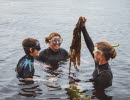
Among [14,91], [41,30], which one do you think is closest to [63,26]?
[41,30]

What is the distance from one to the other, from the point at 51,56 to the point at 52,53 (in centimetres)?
14

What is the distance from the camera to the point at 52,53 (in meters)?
10.7

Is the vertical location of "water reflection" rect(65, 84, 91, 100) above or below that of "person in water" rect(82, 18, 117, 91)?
below

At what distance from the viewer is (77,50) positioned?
8266 millimetres

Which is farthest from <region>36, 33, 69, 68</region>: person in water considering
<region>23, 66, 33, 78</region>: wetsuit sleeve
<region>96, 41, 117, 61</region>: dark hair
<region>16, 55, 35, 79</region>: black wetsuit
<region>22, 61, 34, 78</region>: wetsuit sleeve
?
<region>96, 41, 117, 61</region>: dark hair

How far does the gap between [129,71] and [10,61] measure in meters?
5.84

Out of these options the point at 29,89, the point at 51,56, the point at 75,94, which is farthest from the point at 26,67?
the point at 51,56

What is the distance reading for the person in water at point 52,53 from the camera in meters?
10.3

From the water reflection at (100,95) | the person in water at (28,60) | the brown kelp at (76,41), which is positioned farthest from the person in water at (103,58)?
the person in water at (28,60)

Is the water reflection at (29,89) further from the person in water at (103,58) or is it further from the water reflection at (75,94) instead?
the person in water at (103,58)

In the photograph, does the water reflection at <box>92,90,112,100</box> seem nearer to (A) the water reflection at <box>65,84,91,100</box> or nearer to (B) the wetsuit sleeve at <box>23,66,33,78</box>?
(A) the water reflection at <box>65,84,91,100</box>

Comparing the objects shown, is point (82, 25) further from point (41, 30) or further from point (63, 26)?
point (63, 26)

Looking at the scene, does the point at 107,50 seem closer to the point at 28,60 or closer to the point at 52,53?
the point at 28,60

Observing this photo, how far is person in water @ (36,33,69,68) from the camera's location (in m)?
10.3
